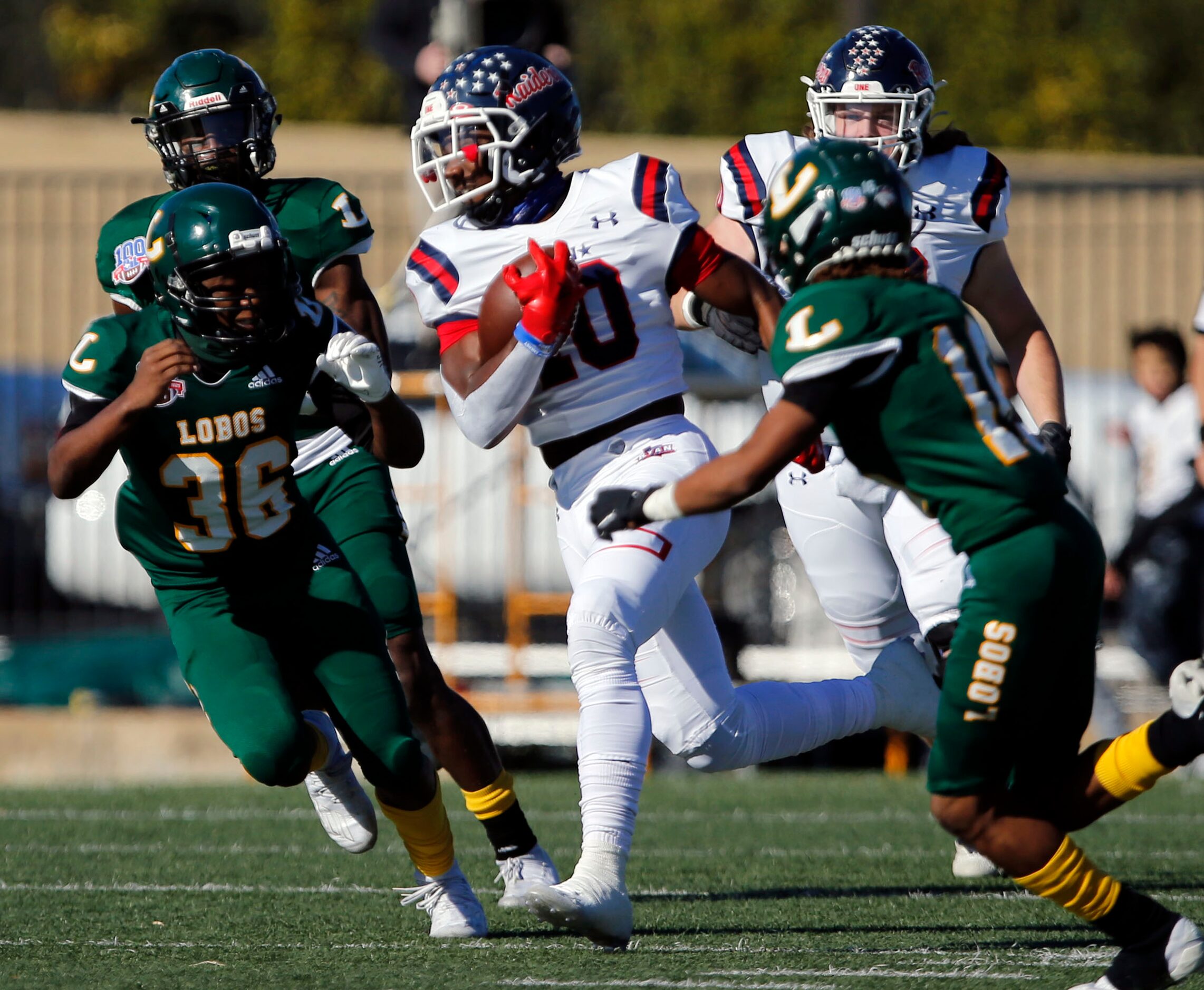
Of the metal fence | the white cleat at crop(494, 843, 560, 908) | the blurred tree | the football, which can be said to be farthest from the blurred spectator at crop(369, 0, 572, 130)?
the blurred tree

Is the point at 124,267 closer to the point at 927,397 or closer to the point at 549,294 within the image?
the point at 549,294

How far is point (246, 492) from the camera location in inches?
163

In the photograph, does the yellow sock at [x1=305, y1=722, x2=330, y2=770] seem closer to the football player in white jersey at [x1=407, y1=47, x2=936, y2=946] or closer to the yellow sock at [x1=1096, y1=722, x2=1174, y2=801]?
the football player in white jersey at [x1=407, y1=47, x2=936, y2=946]

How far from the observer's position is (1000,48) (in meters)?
20.3

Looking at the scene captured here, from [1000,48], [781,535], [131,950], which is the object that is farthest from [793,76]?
[131,950]

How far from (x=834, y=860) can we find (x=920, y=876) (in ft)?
1.18

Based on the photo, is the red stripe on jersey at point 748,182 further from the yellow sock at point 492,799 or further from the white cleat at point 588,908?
the white cleat at point 588,908

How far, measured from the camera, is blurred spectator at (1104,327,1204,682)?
8.75m

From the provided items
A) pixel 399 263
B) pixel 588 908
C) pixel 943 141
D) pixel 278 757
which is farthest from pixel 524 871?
pixel 399 263

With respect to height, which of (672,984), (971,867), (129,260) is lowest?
(971,867)

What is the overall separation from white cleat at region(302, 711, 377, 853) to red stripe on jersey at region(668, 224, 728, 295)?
4.44ft

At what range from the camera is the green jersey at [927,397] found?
10.6ft

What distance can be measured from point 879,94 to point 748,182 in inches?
15.3

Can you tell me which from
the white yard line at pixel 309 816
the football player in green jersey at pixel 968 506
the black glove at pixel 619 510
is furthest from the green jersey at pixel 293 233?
the white yard line at pixel 309 816
